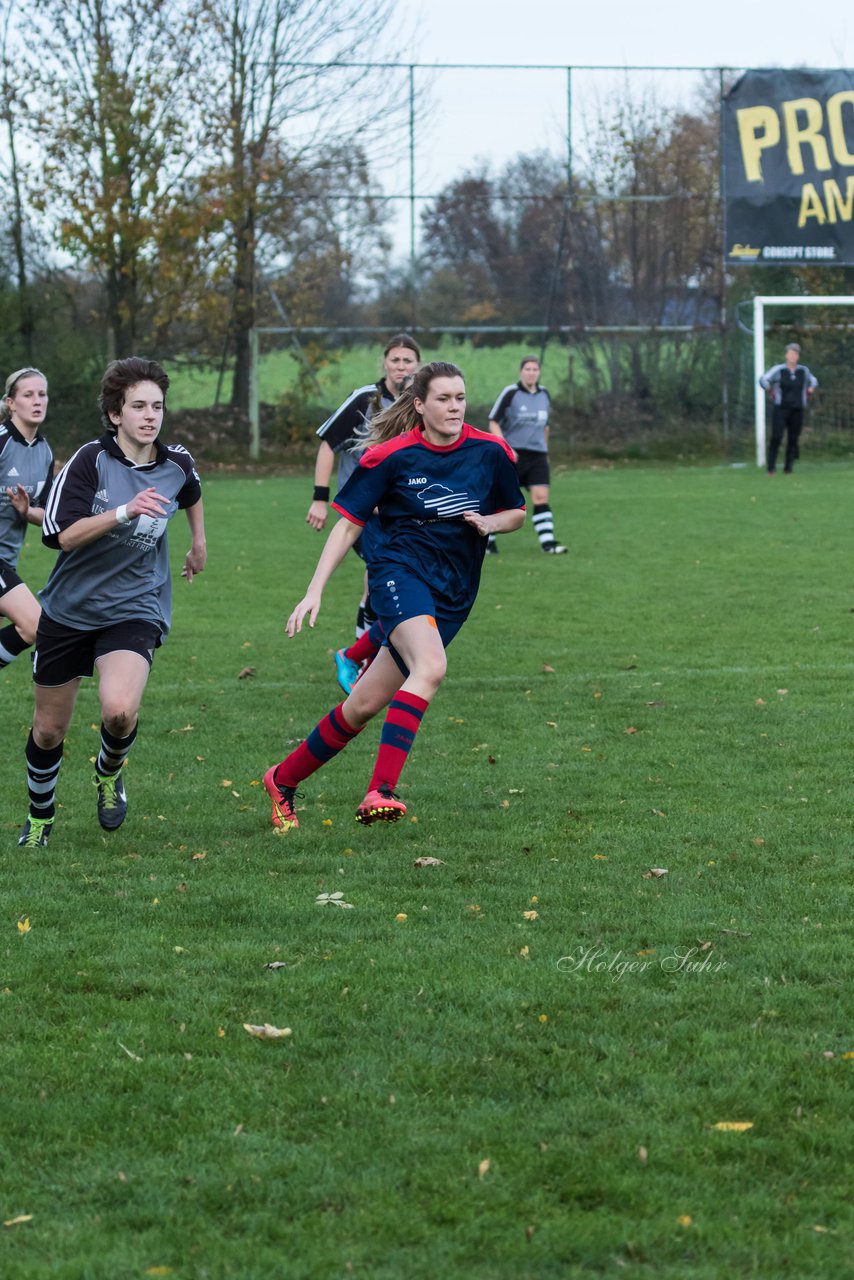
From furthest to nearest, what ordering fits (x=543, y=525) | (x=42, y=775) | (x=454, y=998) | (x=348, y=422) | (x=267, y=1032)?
1. (x=543, y=525)
2. (x=348, y=422)
3. (x=42, y=775)
4. (x=454, y=998)
5. (x=267, y=1032)

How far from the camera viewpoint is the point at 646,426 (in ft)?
100

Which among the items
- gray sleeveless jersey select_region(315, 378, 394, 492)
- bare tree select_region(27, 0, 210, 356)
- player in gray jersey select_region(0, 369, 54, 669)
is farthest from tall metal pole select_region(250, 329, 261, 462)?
player in gray jersey select_region(0, 369, 54, 669)

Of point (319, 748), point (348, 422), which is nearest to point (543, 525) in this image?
point (348, 422)

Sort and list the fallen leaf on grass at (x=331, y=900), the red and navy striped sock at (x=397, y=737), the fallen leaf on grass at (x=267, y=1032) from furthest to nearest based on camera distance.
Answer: the red and navy striped sock at (x=397, y=737) < the fallen leaf on grass at (x=331, y=900) < the fallen leaf on grass at (x=267, y=1032)

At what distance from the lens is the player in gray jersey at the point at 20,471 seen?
755cm

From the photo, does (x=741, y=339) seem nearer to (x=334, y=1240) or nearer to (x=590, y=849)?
(x=590, y=849)

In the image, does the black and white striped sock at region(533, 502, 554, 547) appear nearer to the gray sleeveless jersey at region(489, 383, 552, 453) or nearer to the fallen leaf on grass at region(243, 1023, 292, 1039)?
the gray sleeveless jersey at region(489, 383, 552, 453)

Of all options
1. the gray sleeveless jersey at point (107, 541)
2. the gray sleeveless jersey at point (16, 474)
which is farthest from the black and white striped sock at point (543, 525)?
the gray sleeveless jersey at point (107, 541)

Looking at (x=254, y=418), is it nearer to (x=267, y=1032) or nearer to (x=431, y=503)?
(x=431, y=503)

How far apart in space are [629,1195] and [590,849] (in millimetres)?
2634

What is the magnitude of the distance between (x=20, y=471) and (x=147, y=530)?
2.36 meters

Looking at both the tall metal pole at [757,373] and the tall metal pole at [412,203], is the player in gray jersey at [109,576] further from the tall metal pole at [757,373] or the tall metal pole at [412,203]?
the tall metal pole at [412,203]

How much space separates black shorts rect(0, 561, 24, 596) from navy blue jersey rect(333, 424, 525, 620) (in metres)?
2.52

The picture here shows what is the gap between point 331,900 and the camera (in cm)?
500
